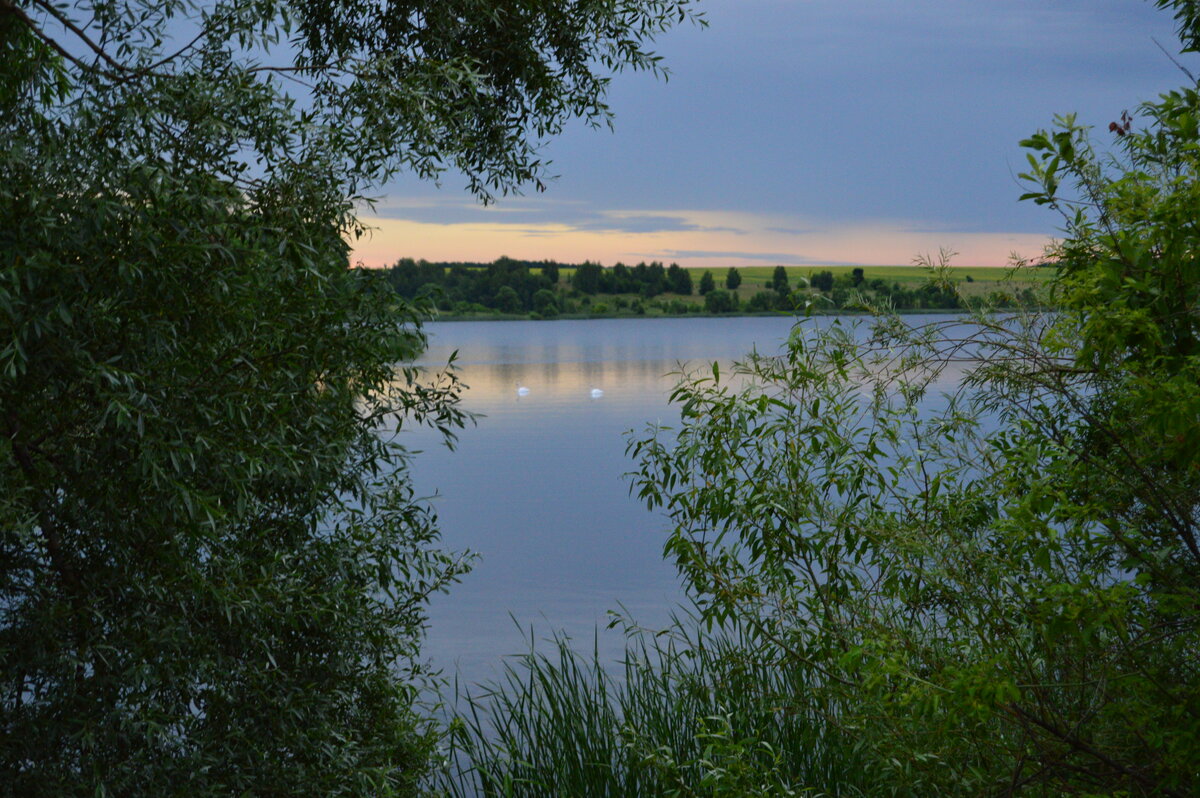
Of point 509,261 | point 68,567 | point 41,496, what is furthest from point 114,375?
point 509,261

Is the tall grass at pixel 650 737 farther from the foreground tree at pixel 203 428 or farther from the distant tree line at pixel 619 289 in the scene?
the distant tree line at pixel 619 289

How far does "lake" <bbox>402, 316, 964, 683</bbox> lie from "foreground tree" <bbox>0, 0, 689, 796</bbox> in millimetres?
762

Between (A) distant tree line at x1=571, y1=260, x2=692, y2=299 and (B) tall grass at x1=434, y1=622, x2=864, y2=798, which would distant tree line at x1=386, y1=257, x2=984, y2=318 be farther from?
(B) tall grass at x1=434, y1=622, x2=864, y2=798

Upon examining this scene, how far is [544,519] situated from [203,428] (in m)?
10.9

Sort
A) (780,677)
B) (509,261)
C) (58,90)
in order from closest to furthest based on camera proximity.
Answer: (58,90), (780,677), (509,261)

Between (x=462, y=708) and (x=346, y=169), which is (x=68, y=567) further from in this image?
(x=462, y=708)

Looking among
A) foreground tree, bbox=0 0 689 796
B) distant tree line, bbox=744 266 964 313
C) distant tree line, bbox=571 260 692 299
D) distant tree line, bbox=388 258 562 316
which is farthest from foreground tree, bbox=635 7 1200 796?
distant tree line, bbox=571 260 692 299

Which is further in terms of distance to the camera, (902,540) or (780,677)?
(780,677)

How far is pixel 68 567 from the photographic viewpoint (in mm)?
4367

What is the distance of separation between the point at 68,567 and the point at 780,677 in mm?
4447

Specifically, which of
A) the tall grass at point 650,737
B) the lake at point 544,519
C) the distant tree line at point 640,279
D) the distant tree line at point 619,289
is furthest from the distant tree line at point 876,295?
the distant tree line at point 640,279

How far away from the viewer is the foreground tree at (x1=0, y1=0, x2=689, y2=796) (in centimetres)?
388

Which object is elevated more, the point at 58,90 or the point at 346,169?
the point at 58,90

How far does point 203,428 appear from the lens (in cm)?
402
